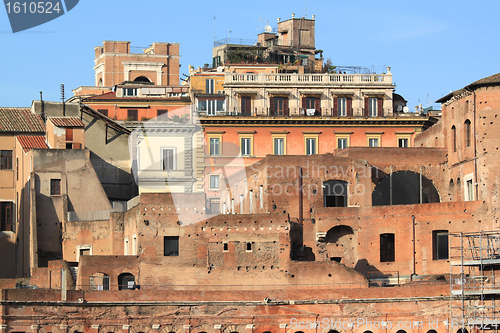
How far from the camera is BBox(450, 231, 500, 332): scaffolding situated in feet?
201

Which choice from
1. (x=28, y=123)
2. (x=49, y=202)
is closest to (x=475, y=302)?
(x=49, y=202)

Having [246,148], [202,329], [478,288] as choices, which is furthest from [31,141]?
[478,288]

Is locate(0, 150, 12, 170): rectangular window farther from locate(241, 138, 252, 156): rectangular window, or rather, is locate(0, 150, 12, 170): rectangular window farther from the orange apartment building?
locate(241, 138, 252, 156): rectangular window

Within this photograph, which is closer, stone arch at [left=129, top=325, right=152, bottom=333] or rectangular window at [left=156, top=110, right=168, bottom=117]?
stone arch at [left=129, top=325, right=152, bottom=333]

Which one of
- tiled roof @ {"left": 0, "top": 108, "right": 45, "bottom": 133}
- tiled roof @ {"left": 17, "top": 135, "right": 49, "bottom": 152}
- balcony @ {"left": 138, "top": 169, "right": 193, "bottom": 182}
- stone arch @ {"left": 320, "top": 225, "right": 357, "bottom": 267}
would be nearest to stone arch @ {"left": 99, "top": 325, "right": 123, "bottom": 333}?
stone arch @ {"left": 320, "top": 225, "right": 357, "bottom": 267}

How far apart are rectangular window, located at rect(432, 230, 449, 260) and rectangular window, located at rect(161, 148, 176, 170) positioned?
65.9 ft

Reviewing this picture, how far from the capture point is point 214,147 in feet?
256

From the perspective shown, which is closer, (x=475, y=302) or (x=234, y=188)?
(x=475, y=302)

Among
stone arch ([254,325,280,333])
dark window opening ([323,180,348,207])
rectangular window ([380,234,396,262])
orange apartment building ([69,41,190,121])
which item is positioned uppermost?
orange apartment building ([69,41,190,121])

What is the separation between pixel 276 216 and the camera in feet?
206

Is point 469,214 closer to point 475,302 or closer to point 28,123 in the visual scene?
point 475,302

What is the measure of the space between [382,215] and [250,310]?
9967 millimetres

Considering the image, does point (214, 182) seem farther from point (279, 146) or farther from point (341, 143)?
point (341, 143)

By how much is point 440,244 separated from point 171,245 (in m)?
15.2
